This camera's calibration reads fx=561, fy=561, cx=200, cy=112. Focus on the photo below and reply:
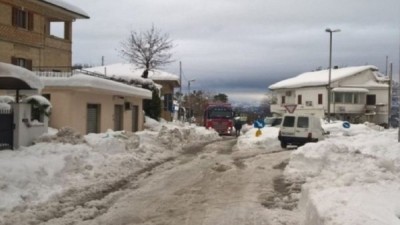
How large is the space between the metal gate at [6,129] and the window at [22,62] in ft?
67.8

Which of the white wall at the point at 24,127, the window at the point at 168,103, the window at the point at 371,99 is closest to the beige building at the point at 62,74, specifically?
the white wall at the point at 24,127

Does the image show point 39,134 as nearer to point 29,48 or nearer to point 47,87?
point 47,87

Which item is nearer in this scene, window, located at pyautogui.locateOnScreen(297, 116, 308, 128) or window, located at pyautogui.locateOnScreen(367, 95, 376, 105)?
window, located at pyautogui.locateOnScreen(297, 116, 308, 128)

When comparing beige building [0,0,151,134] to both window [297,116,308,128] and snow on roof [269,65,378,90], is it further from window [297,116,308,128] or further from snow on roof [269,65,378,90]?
snow on roof [269,65,378,90]

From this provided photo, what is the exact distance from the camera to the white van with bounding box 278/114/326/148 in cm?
2967

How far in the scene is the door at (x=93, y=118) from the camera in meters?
32.6

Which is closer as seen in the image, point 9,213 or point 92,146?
point 9,213

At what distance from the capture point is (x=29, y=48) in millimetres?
39656

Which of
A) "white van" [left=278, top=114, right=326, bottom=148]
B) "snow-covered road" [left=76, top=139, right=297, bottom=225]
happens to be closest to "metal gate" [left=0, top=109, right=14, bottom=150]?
"snow-covered road" [left=76, top=139, right=297, bottom=225]

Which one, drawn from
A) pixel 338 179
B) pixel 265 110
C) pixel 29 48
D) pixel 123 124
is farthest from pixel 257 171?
pixel 265 110

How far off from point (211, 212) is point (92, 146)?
1025 centimetres

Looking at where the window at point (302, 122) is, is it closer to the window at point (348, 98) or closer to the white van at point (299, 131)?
the white van at point (299, 131)

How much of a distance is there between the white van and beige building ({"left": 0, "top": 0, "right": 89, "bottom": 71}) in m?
16.3

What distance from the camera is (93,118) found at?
1318 inches
